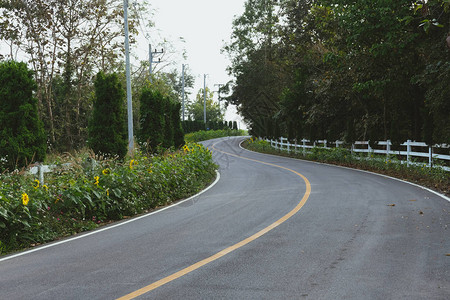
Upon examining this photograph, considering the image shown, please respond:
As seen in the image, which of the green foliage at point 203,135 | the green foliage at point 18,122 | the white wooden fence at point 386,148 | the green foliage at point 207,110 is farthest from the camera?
the green foliage at point 207,110

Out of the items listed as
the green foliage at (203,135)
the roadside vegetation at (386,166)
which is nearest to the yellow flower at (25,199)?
the roadside vegetation at (386,166)

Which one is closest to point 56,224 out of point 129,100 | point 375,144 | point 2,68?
point 2,68

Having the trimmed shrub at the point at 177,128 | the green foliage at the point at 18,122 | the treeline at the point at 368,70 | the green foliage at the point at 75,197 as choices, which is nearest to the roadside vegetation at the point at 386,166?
the treeline at the point at 368,70

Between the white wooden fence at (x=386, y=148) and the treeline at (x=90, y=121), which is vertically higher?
the treeline at (x=90, y=121)

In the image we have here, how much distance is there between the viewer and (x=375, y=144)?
2389 cm

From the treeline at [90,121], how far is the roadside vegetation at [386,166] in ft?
33.5

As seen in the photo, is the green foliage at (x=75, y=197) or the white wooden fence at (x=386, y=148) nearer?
the green foliage at (x=75, y=197)

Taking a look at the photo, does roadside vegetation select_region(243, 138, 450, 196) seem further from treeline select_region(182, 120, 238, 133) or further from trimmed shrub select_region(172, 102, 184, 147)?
treeline select_region(182, 120, 238, 133)

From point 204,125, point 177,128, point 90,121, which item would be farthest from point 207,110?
point 90,121

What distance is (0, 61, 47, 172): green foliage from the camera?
11.1 m

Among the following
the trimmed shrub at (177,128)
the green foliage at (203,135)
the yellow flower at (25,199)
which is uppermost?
the trimmed shrub at (177,128)

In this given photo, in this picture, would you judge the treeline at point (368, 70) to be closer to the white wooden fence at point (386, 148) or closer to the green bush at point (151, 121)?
the white wooden fence at point (386, 148)

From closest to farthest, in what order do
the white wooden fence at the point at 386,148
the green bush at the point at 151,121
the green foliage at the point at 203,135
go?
the white wooden fence at the point at 386,148 < the green bush at the point at 151,121 < the green foliage at the point at 203,135

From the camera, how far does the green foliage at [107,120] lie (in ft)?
51.9
